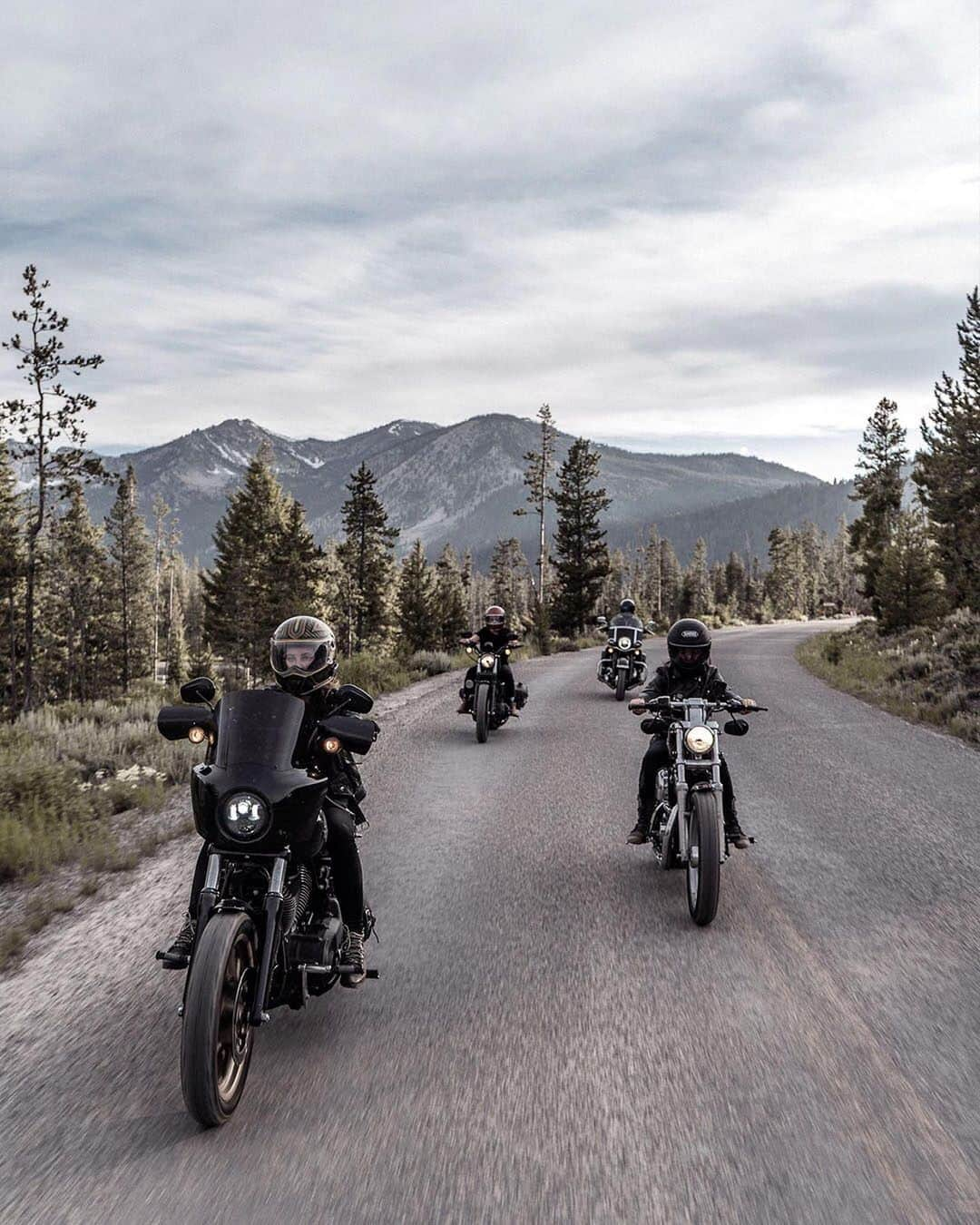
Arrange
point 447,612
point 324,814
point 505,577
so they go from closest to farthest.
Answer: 1. point 324,814
2. point 447,612
3. point 505,577

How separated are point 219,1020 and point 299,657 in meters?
1.80

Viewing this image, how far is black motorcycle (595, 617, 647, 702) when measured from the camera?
55.8 feet

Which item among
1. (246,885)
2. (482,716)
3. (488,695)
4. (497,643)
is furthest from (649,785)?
(497,643)

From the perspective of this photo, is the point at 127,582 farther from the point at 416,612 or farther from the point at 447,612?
the point at 447,612

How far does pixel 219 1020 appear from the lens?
10.3ft

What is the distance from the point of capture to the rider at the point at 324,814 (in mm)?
3748

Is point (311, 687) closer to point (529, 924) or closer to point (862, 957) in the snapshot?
point (529, 924)

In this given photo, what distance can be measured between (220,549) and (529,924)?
5313 cm

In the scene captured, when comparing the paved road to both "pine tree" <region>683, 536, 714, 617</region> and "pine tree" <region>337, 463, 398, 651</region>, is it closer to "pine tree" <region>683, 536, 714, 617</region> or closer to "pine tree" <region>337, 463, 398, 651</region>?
"pine tree" <region>337, 463, 398, 651</region>

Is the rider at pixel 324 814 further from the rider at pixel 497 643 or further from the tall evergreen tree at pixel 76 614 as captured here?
the tall evergreen tree at pixel 76 614

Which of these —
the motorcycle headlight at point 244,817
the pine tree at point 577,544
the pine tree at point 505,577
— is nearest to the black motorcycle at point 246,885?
the motorcycle headlight at point 244,817

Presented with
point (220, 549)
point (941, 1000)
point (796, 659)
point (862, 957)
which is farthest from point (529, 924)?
point (220, 549)

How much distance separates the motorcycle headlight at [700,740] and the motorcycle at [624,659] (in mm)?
11332

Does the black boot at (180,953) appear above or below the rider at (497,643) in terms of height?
below
